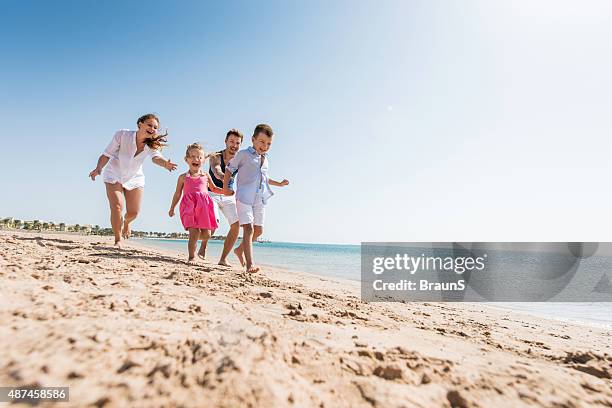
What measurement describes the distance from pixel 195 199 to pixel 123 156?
4.98ft

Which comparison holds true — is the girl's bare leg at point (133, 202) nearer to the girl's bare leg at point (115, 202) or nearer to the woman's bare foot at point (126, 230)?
the girl's bare leg at point (115, 202)

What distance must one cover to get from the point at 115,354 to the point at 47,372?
20cm

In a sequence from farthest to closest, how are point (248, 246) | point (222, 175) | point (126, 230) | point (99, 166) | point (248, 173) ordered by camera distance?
point (126, 230) → point (222, 175) → point (99, 166) → point (248, 173) → point (248, 246)

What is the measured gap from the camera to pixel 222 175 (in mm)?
5672

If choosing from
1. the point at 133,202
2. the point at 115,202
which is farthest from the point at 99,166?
the point at 133,202

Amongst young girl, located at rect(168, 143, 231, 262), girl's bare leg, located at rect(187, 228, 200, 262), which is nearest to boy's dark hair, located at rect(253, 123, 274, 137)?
young girl, located at rect(168, 143, 231, 262)

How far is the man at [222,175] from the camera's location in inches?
223

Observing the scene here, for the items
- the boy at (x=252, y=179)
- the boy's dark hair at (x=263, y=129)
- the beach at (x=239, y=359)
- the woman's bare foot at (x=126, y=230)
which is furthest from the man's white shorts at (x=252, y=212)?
the woman's bare foot at (x=126, y=230)

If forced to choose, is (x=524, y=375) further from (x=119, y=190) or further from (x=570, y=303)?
(x=570, y=303)

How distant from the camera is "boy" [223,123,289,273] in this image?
4.75 meters

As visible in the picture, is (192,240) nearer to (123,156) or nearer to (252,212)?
(252,212)

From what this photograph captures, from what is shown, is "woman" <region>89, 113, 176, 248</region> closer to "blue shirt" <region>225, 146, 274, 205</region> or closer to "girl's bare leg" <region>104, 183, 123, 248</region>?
"girl's bare leg" <region>104, 183, 123, 248</region>

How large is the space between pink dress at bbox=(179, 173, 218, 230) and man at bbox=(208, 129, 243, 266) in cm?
50

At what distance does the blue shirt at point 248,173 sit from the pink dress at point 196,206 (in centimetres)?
63
